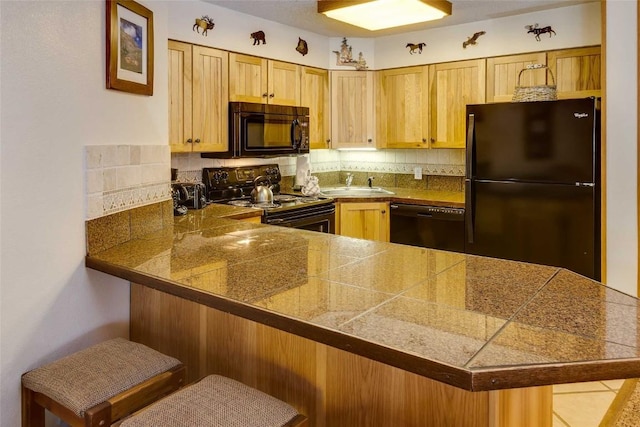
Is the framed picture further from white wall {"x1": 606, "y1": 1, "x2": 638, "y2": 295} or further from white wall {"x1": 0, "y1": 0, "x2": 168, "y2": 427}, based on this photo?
white wall {"x1": 606, "y1": 1, "x2": 638, "y2": 295}

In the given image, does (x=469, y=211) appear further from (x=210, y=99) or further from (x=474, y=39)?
(x=210, y=99)

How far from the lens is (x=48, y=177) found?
1644 mm

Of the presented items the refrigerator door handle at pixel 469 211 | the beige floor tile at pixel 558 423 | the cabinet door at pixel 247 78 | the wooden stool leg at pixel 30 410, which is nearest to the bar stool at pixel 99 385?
the wooden stool leg at pixel 30 410

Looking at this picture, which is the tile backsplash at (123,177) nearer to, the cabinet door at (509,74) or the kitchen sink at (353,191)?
the kitchen sink at (353,191)

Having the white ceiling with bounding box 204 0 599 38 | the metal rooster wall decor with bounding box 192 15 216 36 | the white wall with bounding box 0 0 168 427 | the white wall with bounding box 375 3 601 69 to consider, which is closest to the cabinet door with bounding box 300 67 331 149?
the white ceiling with bounding box 204 0 599 38

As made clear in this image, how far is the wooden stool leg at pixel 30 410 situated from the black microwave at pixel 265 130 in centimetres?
250

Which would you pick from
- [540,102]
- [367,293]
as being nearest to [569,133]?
[540,102]

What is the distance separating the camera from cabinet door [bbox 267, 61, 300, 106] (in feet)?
13.6

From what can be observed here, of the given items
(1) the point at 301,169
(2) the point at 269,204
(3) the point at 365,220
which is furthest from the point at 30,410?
(1) the point at 301,169

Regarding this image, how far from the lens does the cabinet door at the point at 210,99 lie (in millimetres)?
3561

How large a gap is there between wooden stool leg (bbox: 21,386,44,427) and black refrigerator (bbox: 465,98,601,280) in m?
3.12

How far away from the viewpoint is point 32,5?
1.56 meters

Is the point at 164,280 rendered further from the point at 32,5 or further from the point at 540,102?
the point at 540,102

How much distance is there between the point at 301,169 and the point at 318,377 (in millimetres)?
3365
